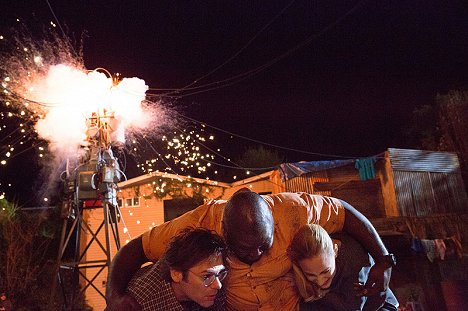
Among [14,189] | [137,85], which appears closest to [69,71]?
[137,85]

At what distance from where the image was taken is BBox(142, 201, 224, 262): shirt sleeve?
10.4 feet

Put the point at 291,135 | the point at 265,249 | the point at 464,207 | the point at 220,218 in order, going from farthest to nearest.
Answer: the point at 291,135 → the point at 464,207 → the point at 220,218 → the point at 265,249

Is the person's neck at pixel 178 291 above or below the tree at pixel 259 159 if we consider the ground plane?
below

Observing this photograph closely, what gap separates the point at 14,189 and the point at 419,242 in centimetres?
1677

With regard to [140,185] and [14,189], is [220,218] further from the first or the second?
[14,189]

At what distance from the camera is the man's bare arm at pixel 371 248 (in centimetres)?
305

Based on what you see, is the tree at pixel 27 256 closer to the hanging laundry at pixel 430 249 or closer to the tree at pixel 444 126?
the hanging laundry at pixel 430 249

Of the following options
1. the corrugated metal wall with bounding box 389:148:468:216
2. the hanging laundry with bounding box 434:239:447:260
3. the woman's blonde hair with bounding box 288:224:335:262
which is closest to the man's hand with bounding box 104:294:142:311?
the woman's blonde hair with bounding box 288:224:335:262

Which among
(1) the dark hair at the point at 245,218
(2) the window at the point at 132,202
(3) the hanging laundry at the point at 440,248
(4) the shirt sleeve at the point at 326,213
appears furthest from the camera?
(2) the window at the point at 132,202

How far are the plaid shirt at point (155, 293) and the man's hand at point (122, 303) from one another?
0.09ft

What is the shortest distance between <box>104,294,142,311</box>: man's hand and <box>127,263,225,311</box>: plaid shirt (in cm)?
3

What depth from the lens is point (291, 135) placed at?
25438 mm

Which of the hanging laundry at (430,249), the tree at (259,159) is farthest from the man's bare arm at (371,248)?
the tree at (259,159)

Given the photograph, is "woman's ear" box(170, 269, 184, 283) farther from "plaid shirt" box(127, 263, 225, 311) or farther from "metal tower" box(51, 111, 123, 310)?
"metal tower" box(51, 111, 123, 310)
